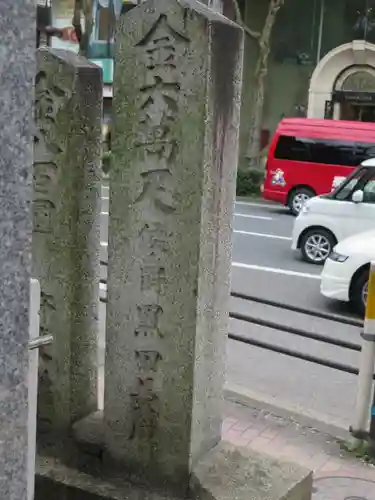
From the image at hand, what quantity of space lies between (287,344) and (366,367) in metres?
3.03

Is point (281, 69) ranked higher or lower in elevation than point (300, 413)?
higher

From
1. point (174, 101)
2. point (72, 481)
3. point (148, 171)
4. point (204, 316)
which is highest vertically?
point (174, 101)

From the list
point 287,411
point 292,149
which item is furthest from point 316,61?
point 287,411

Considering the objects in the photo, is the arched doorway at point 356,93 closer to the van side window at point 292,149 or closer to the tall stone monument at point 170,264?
the van side window at point 292,149

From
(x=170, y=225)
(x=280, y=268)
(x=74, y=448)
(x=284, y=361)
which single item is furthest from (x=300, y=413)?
(x=280, y=268)

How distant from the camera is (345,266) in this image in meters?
8.74

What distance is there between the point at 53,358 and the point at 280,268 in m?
8.33

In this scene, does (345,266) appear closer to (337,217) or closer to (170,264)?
(337,217)

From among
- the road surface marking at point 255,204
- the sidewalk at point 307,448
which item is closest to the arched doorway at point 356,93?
the road surface marking at point 255,204

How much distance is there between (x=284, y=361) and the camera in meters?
7.14

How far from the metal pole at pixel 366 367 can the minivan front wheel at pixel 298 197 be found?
13627 mm

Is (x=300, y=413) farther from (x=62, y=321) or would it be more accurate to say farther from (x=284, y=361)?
(x=62, y=321)

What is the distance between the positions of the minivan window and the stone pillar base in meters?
14.3

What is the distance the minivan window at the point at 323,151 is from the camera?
17.1 metres
